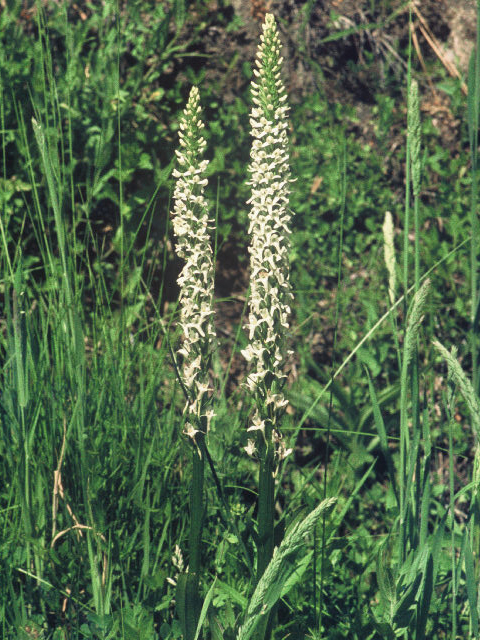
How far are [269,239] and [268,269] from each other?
0.18ft

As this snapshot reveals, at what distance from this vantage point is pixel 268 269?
1.27 meters

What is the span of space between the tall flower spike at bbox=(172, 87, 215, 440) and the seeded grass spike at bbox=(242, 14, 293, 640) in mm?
89

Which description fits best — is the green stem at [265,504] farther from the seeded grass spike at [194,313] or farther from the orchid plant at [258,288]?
the seeded grass spike at [194,313]

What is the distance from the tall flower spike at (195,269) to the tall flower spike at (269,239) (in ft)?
0.29

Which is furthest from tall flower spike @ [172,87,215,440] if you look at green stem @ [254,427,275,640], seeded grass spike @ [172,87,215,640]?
green stem @ [254,427,275,640]

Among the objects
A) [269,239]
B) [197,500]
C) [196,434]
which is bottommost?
[197,500]

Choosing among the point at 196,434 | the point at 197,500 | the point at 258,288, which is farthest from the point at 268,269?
the point at 197,500

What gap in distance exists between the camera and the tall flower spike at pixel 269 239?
1.25 meters

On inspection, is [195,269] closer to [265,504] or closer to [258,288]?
[258,288]

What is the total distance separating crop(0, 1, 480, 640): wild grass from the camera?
1370 mm

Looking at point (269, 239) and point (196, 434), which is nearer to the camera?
point (269, 239)

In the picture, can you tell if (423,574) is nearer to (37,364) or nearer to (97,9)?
(37,364)

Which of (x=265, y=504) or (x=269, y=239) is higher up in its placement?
(x=269, y=239)

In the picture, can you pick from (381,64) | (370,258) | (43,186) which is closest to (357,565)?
(370,258)
